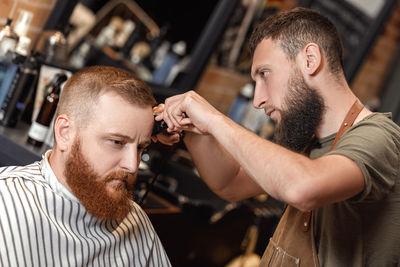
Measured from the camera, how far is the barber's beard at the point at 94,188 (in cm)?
136

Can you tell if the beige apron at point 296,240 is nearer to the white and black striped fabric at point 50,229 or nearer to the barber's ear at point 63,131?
the white and black striped fabric at point 50,229

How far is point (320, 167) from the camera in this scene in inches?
46.7

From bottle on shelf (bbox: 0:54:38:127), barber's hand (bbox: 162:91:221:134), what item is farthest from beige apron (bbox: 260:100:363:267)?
bottle on shelf (bbox: 0:54:38:127)

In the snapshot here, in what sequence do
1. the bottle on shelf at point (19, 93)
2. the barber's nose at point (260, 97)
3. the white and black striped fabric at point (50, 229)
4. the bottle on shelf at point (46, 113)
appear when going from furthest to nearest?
the bottle on shelf at point (19, 93) < the bottle on shelf at point (46, 113) < the barber's nose at point (260, 97) < the white and black striped fabric at point (50, 229)

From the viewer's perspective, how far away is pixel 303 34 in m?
1.61

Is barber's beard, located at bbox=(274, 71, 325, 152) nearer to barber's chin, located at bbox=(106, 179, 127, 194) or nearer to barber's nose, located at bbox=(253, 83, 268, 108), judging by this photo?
barber's nose, located at bbox=(253, 83, 268, 108)

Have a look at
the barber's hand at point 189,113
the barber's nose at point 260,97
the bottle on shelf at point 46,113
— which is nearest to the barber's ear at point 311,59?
the barber's nose at point 260,97

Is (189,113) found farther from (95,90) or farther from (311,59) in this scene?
(311,59)

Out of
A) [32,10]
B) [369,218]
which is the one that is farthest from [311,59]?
[32,10]

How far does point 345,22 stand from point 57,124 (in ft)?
11.8

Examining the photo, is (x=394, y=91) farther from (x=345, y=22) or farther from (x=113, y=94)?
(x=113, y=94)

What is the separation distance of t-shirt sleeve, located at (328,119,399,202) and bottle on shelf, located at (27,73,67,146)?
1193mm

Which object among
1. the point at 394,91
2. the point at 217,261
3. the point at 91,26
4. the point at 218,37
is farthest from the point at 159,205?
the point at 394,91

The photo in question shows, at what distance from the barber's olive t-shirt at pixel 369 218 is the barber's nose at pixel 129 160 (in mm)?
581
